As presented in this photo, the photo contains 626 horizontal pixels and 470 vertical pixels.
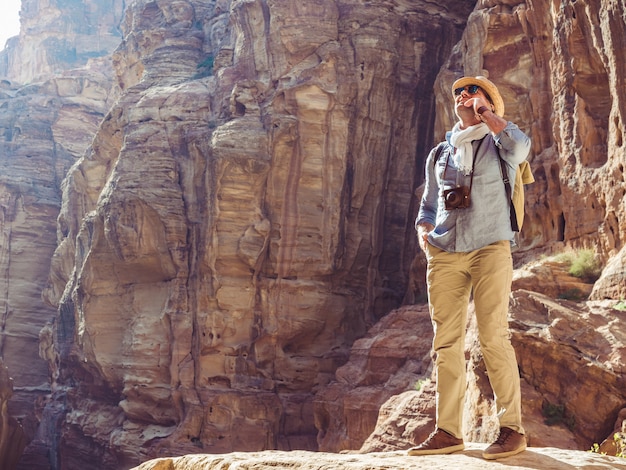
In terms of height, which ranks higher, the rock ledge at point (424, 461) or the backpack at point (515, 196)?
the backpack at point (515, 196)

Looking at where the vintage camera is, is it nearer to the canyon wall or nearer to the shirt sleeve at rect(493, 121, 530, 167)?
the shirt sleeve at rect(493, 121, 530, 167)

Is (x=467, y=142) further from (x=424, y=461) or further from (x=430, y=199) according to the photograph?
(x=424, y=461)

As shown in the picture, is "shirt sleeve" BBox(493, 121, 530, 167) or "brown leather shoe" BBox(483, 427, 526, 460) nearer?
"brown leather shoe" BBox(483, 427, 526, 460)

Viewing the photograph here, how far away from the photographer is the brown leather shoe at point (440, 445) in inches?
203

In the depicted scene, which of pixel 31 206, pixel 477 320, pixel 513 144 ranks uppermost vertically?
pixel 31 206

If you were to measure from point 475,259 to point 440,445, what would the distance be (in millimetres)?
1273

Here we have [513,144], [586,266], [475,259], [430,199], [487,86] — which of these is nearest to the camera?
[513,144]

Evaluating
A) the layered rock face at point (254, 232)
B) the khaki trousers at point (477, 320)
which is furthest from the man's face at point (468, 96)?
the layered rock face at point (254, 232)

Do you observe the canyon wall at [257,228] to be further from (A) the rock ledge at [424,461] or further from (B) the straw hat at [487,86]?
(B) the straw hat at [487,86]

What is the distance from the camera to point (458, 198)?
5.29 meters

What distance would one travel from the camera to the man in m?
5.12

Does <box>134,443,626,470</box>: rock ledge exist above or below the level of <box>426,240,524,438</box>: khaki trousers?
below

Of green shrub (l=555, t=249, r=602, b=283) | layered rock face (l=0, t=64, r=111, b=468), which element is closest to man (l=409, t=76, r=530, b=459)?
green shrub (l=555, t=249, r=602, b=283)

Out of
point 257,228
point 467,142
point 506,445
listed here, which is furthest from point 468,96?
point 257,228
